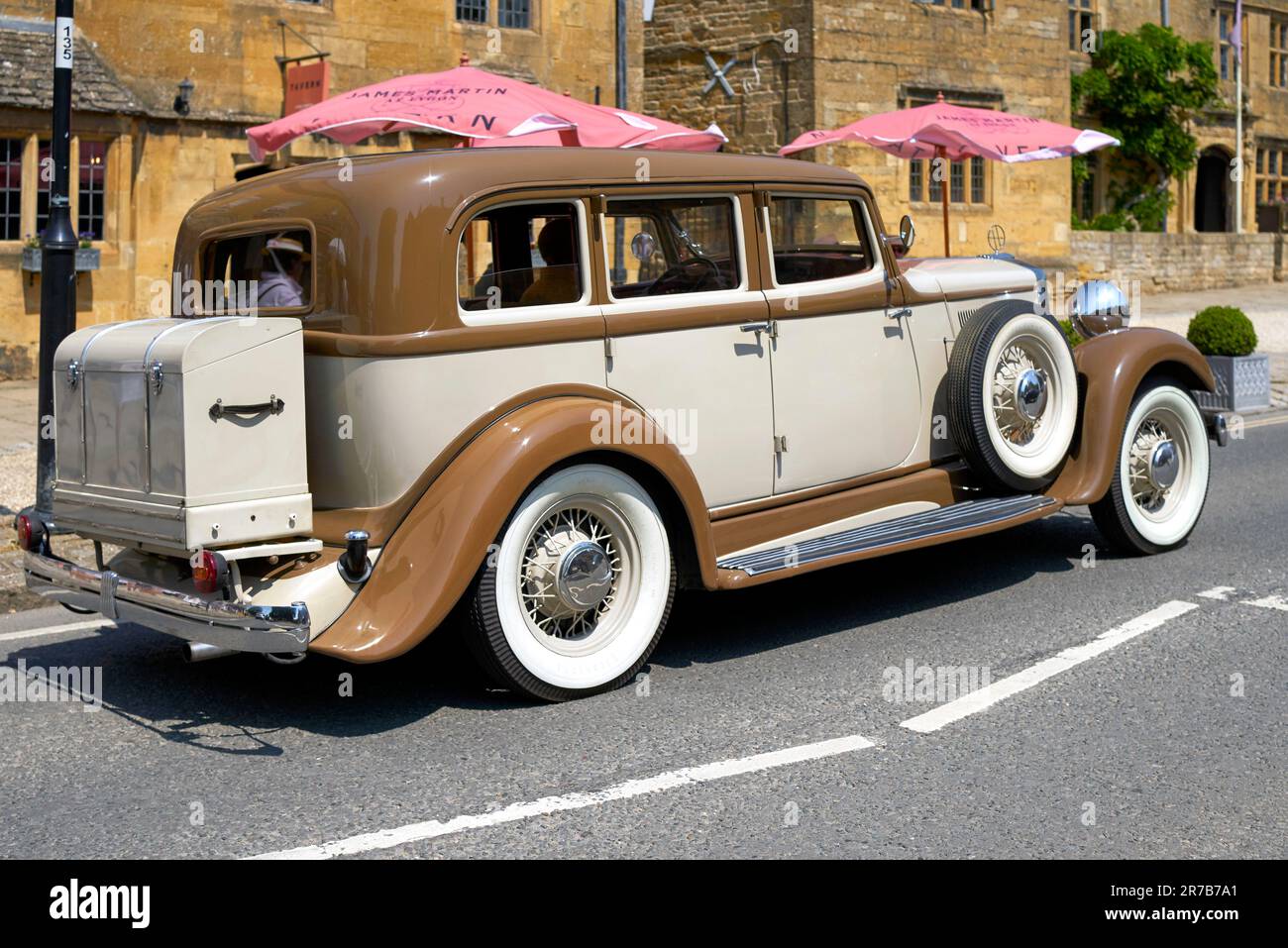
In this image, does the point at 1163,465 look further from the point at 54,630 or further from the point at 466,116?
the point at 54,630

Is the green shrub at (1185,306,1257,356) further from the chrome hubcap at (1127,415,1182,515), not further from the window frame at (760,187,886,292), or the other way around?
the window frame at (760,187,886,292)

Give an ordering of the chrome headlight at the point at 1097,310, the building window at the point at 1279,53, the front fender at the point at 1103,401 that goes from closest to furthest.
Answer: the front fender at the point at 1103,401
the chrome headlight at the point at 1097,310
the building window at the point at 1279,53

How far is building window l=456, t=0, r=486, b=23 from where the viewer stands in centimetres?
1886

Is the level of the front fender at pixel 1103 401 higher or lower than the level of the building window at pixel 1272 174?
lower

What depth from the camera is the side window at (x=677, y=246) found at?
5922mm

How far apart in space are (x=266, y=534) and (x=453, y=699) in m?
0.96

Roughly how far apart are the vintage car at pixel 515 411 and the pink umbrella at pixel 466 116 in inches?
166

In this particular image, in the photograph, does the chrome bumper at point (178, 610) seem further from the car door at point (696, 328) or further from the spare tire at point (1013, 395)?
the spare tire at point (1013, 395)

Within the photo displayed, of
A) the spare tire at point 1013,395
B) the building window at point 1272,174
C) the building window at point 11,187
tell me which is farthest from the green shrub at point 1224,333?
the building window at point 1272,174

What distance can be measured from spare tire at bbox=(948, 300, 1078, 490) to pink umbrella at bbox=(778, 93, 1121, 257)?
21.9 ft

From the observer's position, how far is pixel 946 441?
6.90m
